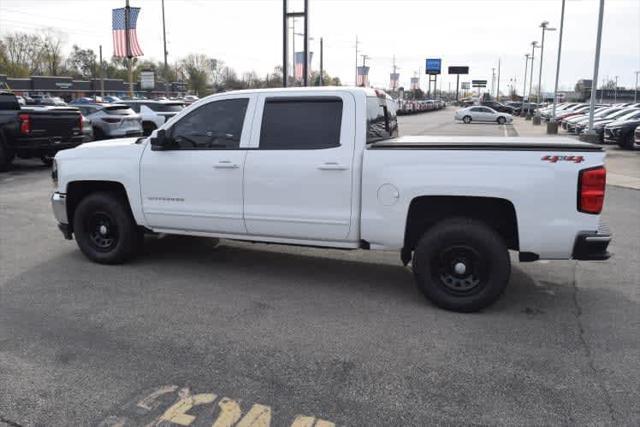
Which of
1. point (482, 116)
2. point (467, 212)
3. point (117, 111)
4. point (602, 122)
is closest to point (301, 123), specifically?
point (467, 212)

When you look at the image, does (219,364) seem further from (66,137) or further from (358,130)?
(66,137)

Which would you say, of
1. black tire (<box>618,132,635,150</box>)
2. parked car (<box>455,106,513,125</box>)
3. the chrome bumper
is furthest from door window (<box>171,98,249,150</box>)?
parked car (<box>455,106,513,125</box>)

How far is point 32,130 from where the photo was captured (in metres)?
13.8

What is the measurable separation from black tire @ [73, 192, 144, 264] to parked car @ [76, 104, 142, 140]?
502 inches

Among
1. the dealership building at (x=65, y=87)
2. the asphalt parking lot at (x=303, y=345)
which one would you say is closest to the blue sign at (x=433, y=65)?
the dealership building at (x=65, y=87)

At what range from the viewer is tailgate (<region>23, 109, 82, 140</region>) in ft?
45.5

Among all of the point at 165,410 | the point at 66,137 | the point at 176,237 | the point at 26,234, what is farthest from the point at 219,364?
the point at 66,137

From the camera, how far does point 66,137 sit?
1454 cm

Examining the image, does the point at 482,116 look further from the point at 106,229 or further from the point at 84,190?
the point at 106,229

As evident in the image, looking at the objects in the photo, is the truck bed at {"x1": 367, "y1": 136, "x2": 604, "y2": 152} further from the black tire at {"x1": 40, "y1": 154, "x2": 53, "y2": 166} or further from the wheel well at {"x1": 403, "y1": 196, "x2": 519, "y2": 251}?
the black tire at {"x1": 40, "y1": 154, "x2": 53, "y2": 166}

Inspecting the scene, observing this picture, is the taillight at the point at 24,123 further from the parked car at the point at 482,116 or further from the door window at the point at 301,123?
the parked car at the point at 482,116

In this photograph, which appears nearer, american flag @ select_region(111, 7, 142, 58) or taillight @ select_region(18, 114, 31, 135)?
taillight @ select_region(18, 114, 31, 135)

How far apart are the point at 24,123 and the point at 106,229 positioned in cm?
884

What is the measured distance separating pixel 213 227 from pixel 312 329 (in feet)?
5.78
